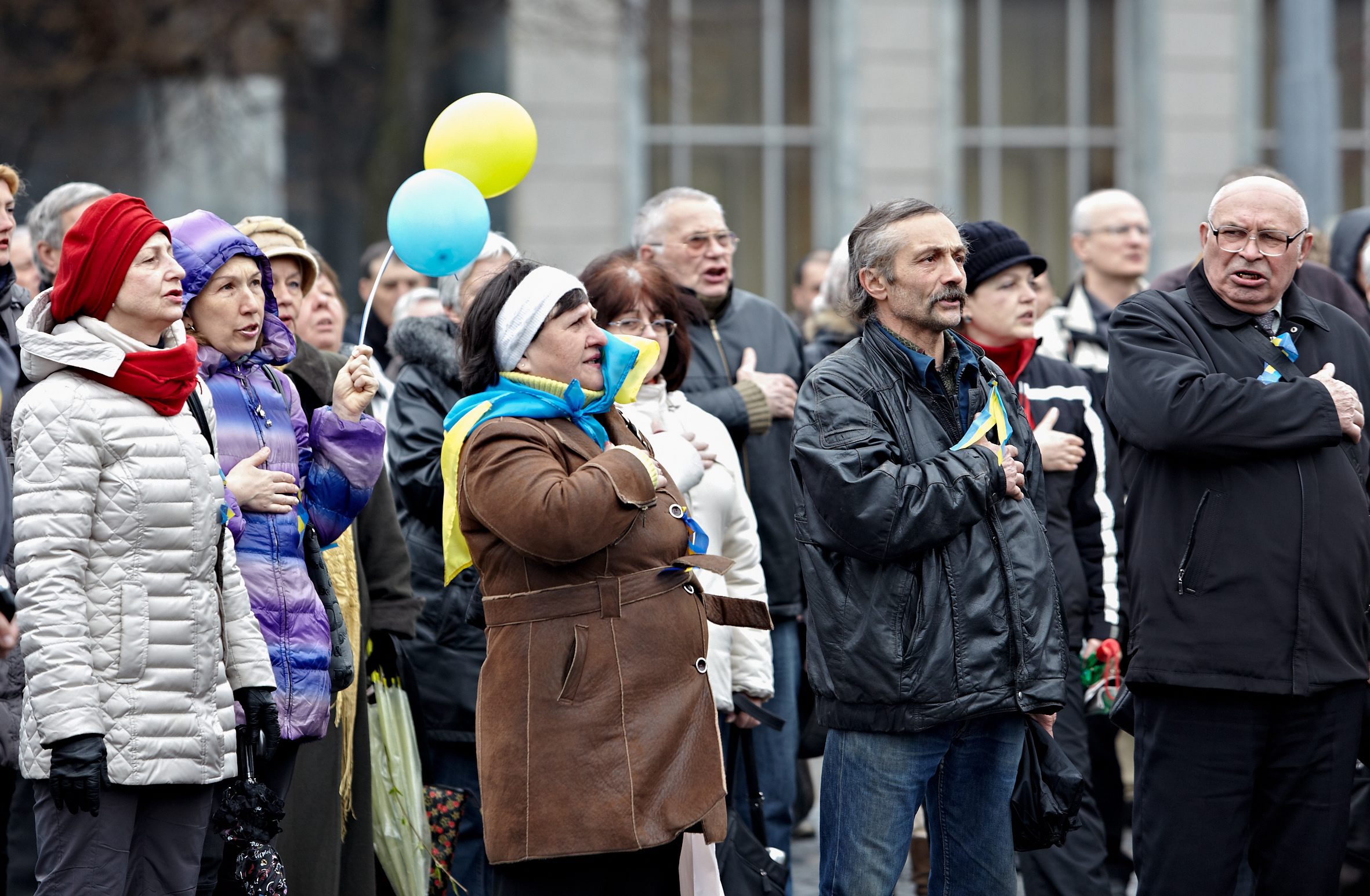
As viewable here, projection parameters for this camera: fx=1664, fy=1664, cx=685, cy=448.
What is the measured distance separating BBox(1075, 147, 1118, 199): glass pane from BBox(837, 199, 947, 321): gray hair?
34.7 ft

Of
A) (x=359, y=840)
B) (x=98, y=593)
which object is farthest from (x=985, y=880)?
(x=98, y=593)

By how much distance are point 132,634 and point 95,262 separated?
0.87 metres

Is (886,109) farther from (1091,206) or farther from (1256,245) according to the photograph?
(1256,245)

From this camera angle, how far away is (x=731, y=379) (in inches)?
234

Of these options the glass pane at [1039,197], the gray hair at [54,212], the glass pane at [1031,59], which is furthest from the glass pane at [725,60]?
the gray hair at [54,212]

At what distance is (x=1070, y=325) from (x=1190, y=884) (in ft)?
8.81

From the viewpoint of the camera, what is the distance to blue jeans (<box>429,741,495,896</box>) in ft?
17.9

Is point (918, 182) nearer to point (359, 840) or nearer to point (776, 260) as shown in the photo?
point (776, 260)

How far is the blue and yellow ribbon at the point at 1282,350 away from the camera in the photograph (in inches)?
175

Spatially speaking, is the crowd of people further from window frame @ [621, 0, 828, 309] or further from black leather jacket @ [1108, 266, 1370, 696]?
window frame @ [621, 0, 828, 309]

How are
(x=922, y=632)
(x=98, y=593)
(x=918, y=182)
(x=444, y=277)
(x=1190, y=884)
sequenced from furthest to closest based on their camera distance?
(x=918, y=182) < (x=444, y=277) < (x=1190, y=884) < (x=922, y=632) < (x=98, y=593)

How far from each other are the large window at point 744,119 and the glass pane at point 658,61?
0.01 m

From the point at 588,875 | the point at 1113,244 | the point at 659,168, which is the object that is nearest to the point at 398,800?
the point at 588,875

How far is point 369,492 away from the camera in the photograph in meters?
4.54
